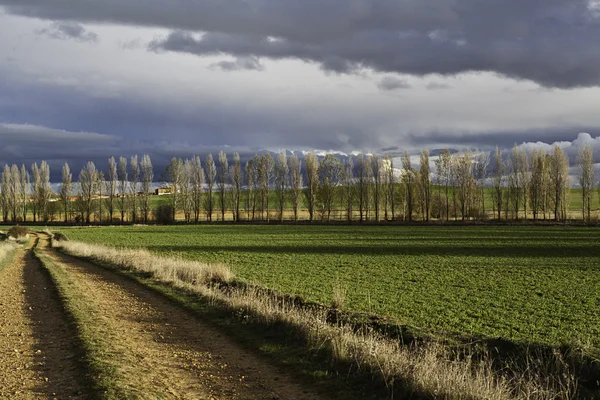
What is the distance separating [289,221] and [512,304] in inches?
3028

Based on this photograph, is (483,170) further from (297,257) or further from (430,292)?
(430,292)

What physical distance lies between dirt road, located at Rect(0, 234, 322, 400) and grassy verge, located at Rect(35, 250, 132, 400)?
172 mm

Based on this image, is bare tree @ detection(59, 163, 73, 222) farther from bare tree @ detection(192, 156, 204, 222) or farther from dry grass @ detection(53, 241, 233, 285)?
dry grass @ detection(53, 241, 233, 285)

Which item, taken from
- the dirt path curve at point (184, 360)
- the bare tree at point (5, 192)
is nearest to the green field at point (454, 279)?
the dirt path curve at point (184, 360)

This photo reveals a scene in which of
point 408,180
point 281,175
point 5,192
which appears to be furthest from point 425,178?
point 5,192

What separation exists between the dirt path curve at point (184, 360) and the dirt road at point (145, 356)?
0.06ft

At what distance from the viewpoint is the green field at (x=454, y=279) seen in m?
14.8

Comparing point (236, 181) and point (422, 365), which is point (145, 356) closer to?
point (422, 365)

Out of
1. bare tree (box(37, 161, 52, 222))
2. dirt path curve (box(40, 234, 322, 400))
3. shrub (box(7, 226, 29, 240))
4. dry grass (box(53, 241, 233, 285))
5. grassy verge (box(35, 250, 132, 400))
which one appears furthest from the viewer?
bare tree (box(37, 161, 52, 222))

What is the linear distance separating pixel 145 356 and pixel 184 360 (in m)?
0.86

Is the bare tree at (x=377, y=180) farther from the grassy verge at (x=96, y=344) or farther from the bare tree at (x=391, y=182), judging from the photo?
the grassy verge at (x=96, y=344)

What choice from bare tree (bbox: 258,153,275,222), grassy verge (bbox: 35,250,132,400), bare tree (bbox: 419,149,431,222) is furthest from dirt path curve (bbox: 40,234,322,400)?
bare tree (bbox: 258,153,275,222)

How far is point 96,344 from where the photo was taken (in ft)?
34.7

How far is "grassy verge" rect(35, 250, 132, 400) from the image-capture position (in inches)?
314
